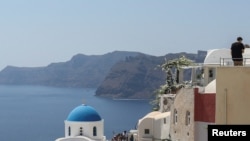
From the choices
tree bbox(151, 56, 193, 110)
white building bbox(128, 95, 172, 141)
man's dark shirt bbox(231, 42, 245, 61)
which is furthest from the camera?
tree bbox(151, 56, 193, 110)

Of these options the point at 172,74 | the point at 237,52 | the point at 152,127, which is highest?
the point at 237,52

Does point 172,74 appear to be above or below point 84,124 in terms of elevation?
above

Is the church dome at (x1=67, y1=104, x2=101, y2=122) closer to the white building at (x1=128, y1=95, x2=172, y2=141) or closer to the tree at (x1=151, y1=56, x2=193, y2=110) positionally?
the white building at (x1=128, y1=95, x2=172, y2=141)

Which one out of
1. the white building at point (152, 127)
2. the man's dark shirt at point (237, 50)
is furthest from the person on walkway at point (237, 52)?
the white building at point (152, 127)

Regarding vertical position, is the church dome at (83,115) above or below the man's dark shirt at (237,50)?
below

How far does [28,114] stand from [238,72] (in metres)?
142

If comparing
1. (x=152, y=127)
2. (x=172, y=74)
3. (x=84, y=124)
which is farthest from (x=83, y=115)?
(x=172, y=74)

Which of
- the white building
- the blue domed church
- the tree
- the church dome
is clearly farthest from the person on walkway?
the church dome

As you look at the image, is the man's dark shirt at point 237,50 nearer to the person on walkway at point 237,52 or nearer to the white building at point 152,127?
the person on walkway at point 237,52

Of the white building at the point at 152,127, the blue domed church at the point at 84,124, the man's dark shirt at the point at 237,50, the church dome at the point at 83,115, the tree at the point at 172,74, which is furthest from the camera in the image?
the tree at the point at 172,74

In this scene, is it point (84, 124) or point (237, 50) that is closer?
point (237, 50)

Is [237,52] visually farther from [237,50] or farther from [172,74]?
[172,74]

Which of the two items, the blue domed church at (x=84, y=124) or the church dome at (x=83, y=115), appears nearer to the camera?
the blue domed church at (x=84, y=124)

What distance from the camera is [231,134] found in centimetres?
888
